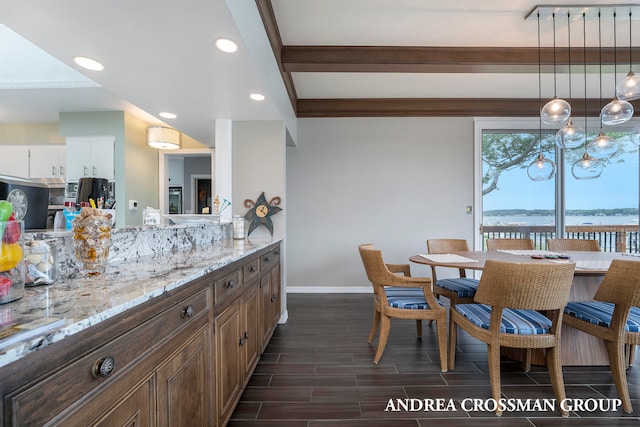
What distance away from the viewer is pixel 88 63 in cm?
203

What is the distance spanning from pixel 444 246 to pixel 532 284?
1.65 meters

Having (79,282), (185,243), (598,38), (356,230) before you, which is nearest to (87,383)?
(79,282)

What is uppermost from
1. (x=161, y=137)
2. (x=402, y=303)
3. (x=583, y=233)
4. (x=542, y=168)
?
(x=161, y=137)

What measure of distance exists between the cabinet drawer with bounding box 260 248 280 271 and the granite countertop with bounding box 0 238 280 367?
910mm

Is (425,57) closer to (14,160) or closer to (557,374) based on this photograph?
(557,374)

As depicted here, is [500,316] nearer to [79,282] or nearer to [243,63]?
[79,282]

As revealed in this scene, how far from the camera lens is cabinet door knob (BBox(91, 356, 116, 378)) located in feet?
2.27

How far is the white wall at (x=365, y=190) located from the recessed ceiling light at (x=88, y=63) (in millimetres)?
2558

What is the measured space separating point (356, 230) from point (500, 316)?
2.69m

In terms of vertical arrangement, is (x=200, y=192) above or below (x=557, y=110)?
below

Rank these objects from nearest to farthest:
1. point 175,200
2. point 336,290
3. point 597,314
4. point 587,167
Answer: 1. point 597,314
2. point 587,167
3. point 336,290
4. point 175,200

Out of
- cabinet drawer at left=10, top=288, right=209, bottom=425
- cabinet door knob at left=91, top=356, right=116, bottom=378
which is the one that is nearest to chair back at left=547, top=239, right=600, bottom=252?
cabinet drawer at left=10, top=288, right=209, bottom=425

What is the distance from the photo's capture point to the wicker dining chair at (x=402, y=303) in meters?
2.18

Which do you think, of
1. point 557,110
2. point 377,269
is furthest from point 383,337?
point 557,110
